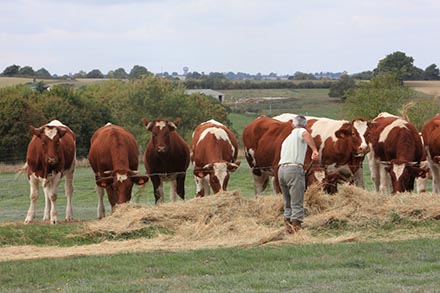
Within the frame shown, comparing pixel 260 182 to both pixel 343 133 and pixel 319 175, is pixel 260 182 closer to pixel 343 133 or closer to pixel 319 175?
pixel 343 133

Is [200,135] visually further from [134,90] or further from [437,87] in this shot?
[437,87]

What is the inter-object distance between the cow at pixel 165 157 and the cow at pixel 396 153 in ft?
16.3

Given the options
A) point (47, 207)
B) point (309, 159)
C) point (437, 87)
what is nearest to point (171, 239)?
point (309, 159)

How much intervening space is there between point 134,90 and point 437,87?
3890 centimetres

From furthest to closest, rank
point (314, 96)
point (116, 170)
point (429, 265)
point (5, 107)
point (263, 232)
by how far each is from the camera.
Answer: point (314, 96) → point (5, 107) → point (116, 170) → point (263, 232) → point (429, 265)

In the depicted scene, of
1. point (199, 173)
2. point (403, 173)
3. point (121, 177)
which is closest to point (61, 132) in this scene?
point (121, 177)

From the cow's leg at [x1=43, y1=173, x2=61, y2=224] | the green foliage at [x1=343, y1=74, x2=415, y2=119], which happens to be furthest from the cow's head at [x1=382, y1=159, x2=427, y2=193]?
the green foliage at [x1=343, y1=74, x2=415, y2=119]

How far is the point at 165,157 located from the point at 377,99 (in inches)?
1830

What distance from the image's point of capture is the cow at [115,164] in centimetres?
2177

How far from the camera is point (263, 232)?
17.0m

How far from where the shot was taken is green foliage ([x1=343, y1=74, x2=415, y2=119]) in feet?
221

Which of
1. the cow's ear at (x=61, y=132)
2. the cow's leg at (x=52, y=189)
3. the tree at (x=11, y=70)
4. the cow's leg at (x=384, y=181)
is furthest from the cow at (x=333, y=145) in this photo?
the tree at (x=11, y=70)

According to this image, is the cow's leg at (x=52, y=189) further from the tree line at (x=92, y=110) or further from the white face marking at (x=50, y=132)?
the tree line at (x=92, y=110)

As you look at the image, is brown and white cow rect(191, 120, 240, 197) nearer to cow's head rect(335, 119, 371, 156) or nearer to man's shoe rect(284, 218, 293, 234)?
cow's head rect(335, 119, 371, 156)
